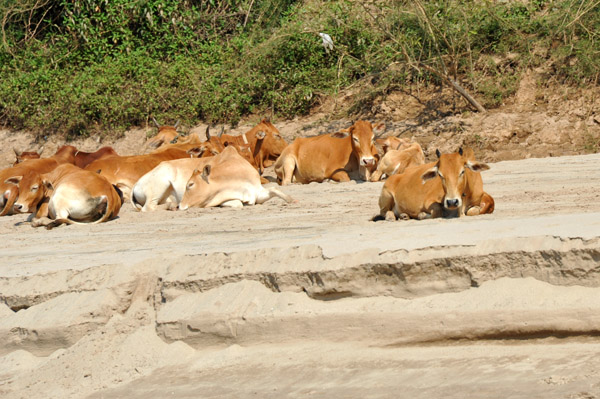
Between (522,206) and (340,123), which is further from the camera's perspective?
(340,123)

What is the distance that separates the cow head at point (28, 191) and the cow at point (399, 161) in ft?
16.6

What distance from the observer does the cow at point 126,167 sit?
14.2 metres

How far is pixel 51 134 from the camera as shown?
71.8 feet

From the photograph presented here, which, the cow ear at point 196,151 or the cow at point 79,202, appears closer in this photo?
the cow at point 79,202

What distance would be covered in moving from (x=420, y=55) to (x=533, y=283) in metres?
12.3

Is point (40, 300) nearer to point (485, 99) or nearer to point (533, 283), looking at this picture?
point (533, 283)

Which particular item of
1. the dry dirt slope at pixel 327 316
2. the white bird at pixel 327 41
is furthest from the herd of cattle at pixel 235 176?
the white bird at pixel 327 41

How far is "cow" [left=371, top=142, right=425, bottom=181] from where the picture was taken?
14.4 metres

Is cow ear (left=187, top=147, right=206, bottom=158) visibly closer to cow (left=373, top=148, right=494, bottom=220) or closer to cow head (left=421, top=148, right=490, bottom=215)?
cow (left=373, top=148, right=494, bottom=220)

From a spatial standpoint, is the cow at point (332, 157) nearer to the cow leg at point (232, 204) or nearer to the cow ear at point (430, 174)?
the cow leg at point (232, 204)

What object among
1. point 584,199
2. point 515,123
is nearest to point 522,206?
point 584,199

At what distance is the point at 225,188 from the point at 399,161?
3.28 m

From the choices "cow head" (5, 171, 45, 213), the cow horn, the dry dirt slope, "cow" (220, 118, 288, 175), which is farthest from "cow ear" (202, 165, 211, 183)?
"cow" (220, 118, 288, 175)

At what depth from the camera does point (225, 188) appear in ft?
40.5
